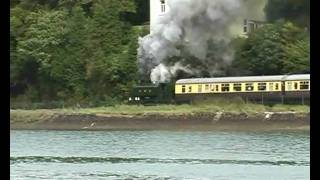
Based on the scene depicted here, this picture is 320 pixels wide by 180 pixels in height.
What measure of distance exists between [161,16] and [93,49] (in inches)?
315

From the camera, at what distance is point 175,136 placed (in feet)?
135

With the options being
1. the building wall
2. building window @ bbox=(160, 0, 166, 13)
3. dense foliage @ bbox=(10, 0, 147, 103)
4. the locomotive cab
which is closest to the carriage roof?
the locomotive cab

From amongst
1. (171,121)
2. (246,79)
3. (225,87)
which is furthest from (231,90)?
(171,121)

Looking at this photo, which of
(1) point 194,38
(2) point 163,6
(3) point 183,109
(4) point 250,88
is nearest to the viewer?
(3) point 183,109

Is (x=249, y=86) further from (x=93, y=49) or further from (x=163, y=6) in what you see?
(x=163, y=6)

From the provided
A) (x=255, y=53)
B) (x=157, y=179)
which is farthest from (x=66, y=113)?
(x=157, y=179)

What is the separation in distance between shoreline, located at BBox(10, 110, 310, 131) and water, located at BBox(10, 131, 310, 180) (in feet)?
11.4

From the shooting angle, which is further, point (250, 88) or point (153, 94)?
point (153, 94)

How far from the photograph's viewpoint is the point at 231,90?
174ft

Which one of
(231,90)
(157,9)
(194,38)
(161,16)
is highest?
(157,9)

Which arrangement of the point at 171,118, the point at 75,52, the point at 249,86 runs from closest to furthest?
the point at 171,118 → the point at 249,86 → the point at 75,52

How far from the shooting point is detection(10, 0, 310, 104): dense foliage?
5691cm

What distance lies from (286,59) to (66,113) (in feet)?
58.0
